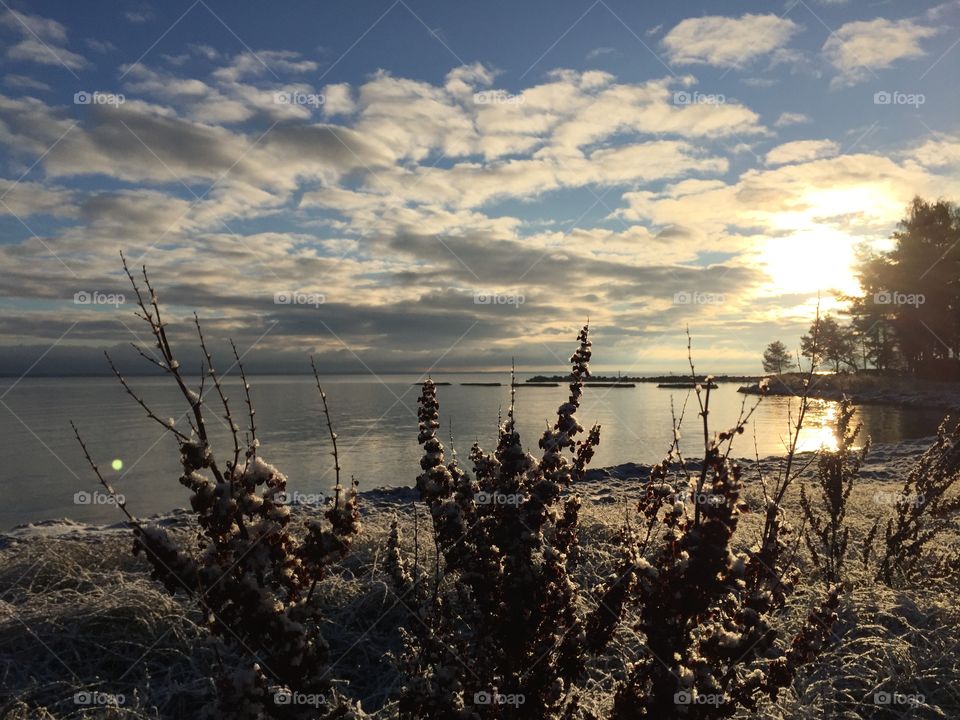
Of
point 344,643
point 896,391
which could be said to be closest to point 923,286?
point 896,391

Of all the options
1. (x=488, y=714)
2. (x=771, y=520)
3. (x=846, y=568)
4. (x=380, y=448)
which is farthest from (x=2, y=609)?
(x=380, y=448)

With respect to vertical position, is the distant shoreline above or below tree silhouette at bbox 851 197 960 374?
below

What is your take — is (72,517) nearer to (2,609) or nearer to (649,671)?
(2,609)

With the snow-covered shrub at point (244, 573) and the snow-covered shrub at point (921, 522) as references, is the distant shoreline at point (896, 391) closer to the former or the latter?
the snow-covered shrub at point (921, 522)

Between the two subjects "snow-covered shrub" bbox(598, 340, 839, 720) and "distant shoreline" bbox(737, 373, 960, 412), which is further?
"distant shoreline" bbox(737, 373, 960, 412)

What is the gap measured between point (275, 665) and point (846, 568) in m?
7.07

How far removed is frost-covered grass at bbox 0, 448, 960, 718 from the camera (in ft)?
14.8

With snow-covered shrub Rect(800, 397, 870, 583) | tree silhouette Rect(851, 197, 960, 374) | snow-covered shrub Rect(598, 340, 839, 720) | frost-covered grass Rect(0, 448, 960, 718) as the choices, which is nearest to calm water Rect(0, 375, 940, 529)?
snow-covered shrub Rect(800, 397, 870, 583)

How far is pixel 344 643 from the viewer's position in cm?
569

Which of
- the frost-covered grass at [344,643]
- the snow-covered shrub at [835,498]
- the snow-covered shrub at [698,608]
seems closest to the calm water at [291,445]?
Result: the snow-covered shrub at [835,498]

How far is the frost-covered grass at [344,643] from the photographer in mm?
4504

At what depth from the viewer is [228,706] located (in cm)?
247

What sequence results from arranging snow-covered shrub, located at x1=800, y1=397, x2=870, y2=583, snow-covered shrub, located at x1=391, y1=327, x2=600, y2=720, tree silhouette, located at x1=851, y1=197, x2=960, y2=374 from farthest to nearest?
1. tree silhouette, located at x1=851, y1=197, x2=960, y2=374
2. snow-covered shrub, located at x1=800, y1=397, x2=870, y2=583
3. snow-covered shrub, located at x1=391, y1=327, x2=600, y2=720

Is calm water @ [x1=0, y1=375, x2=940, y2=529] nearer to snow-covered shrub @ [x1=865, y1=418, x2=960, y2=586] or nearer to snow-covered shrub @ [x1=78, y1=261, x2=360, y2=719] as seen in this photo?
snow-covered shrub @ [x1=865, y1=418, x2=960, y2=586]
